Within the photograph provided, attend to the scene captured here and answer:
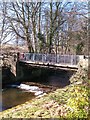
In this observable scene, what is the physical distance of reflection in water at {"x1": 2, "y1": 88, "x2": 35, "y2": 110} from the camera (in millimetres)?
11539

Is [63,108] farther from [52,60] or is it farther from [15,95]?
[52,60]

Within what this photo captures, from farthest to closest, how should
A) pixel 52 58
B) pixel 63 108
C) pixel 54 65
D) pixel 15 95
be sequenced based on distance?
pixel 52 58, pixel 54 65, pixel 15 95, pixel 63 108

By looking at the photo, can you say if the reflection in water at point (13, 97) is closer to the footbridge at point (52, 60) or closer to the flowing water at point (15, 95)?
the flowing water at point (15, 95)

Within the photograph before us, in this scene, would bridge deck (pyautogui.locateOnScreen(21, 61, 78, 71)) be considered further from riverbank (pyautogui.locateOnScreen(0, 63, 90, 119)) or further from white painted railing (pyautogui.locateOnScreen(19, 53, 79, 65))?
riverbank (pyautogui.locateOnScreen(0, 63, 90, 119))

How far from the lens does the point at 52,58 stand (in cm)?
1614

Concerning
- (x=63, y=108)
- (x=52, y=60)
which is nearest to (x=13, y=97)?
(x=52, y=60)

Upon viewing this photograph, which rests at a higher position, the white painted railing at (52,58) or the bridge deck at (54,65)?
the white painted railing at (52,58)

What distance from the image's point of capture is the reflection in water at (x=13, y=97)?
11.5 metres

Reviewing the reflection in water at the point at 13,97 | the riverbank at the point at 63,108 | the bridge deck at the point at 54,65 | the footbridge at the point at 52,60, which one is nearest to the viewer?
the riverbank at the point at 63,108

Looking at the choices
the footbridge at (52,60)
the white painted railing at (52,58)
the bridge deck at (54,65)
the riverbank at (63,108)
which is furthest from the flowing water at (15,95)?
the riverbank at (63,108)

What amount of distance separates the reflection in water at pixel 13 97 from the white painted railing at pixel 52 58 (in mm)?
3422

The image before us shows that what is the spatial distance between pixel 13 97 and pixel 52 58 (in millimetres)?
4785

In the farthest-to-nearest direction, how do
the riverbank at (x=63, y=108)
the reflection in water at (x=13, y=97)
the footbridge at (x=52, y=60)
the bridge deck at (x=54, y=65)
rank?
the footbridge at (x=52, y=60) → the bridge deck at (x=54, y=65) → the reflection in water at (x=13, y=97) → the riverbank at (x=63, y=108)

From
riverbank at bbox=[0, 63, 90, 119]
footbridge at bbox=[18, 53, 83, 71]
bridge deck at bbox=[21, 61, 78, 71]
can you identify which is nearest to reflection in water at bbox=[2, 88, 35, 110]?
bridge deck at bbox=[21, 61, 78, 71]
